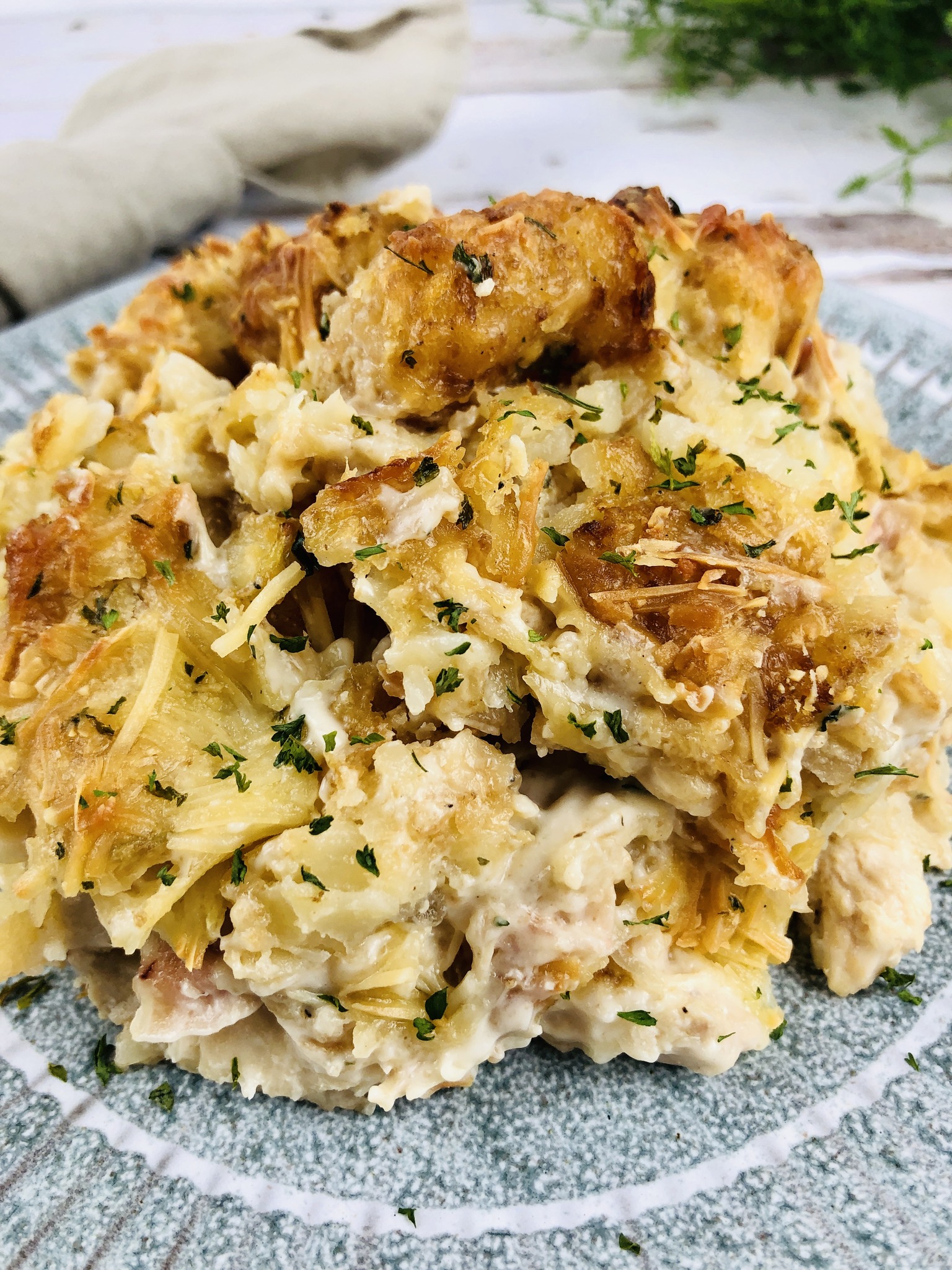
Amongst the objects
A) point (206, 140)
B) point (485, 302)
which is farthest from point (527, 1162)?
point (206, 140)

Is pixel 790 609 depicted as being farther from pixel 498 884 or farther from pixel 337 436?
pixel 337 436

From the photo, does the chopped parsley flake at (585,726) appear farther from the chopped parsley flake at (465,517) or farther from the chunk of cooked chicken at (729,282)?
the chunk of cooked chicken at (729,282)

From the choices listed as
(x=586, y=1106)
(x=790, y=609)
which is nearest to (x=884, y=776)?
(x=790, y=609)

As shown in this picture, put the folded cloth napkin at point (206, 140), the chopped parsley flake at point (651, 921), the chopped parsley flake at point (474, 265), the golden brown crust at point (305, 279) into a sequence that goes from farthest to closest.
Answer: the folded cloth napkin at point (206, 140), the golden brown crust at point (305, 279), the chopped parsley flake at point (474, 265), the chopped parsley flake at point (651, 921)

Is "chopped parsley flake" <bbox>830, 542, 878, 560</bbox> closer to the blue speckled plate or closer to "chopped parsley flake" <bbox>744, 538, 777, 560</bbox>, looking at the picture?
"chopped parsley flake" <bbox>744, 538, 777, 560</bbox>

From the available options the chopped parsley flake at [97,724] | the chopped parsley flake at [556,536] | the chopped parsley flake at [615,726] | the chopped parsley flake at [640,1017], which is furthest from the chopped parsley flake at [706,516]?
the chopped parsley flake at [97,724]

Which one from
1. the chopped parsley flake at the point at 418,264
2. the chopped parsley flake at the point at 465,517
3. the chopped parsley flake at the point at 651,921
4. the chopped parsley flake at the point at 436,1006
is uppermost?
the chopped parsley flake at the point at 418,264
